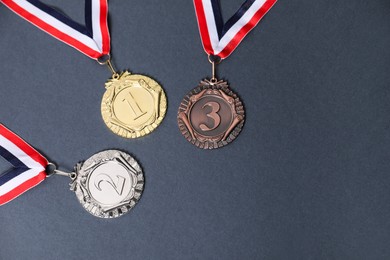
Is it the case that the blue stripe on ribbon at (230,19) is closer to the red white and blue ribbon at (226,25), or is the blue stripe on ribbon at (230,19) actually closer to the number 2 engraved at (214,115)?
the red white and blue ribbon at (226,25)

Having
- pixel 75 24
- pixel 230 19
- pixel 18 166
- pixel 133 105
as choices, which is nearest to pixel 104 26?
pixel 75 24

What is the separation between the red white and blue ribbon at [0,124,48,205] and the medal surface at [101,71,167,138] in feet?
0.75

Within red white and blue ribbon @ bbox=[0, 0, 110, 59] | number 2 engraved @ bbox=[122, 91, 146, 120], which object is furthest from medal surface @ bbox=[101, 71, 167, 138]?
red white and blue ribbon @ bbox=[0, 0, 110, 59]

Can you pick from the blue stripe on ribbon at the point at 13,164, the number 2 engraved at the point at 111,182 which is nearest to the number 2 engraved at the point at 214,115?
the number 2 engraved at the point at 111,182

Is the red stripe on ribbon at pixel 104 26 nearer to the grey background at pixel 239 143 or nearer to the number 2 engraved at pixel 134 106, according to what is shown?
the grey background at pixel 239 143

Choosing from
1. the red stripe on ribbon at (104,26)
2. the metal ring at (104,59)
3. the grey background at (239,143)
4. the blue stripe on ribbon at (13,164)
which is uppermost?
the red stripe on ribbon at (104,26)

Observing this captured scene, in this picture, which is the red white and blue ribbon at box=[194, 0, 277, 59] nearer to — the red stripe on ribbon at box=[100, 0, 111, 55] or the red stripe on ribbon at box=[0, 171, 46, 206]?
the red stripe on ribbon at box=[100, 0, 111, 55]

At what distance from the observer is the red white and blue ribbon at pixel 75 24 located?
1276 mm

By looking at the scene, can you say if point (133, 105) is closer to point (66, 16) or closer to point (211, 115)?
point (211, 115)

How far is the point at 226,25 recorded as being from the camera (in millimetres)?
1252

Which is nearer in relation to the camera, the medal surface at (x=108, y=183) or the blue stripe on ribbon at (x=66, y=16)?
the medal surface at (x=108, y=183)

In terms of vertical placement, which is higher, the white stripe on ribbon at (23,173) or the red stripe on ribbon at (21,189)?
the white stripe on ribbon at (23,173)

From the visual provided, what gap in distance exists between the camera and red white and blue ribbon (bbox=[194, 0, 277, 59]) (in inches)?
48.6

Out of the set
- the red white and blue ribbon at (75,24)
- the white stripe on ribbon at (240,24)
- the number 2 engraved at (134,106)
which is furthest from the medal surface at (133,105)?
the white stripe on ribbon at (240,24)
